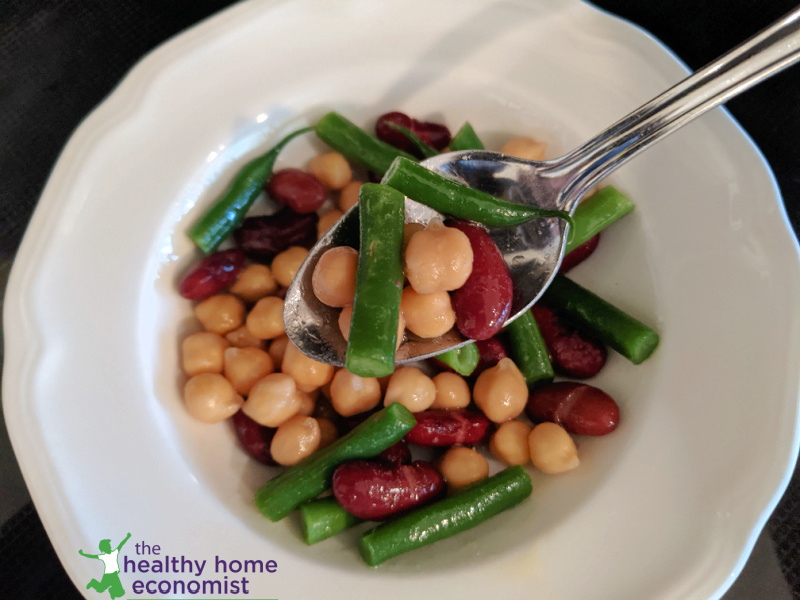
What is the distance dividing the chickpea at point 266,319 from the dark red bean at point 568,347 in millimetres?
1154

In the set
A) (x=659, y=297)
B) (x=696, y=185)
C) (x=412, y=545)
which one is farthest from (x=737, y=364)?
(x=412, y=545)

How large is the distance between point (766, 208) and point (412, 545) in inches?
72.2

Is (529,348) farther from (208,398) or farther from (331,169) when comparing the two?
(208,398)

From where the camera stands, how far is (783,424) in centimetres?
193

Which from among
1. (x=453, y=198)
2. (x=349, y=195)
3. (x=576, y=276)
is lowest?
(x=576, y=276)

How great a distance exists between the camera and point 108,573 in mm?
1846

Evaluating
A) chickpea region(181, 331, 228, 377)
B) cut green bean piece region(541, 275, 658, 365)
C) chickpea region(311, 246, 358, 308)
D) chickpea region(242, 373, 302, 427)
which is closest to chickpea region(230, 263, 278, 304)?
chickpea region(181, 331, 228, 377)

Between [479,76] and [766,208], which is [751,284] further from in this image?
[479,76]

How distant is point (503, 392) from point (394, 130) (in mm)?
1261

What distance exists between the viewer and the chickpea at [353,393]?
7.82 ft

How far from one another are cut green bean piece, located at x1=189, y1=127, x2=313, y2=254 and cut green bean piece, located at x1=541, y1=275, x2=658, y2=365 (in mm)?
1355

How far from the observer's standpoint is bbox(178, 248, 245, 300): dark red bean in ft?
7.80

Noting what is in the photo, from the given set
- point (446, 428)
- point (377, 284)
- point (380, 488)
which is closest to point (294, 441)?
point (380, 488)

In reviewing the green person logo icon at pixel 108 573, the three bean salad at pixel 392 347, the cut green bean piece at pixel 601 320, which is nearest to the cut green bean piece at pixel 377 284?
the three bean salad at pixel 392 347
